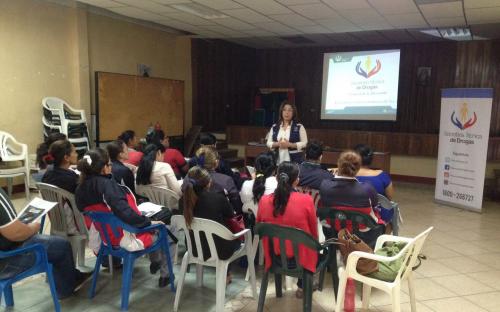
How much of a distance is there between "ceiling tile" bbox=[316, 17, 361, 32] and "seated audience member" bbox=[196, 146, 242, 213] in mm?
4255

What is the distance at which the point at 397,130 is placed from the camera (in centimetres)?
921

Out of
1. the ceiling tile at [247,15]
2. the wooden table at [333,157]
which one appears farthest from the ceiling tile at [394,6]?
the wooden table at [333,157]

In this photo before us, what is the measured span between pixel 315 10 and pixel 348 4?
0.55 metres

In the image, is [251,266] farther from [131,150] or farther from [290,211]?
[131,150]

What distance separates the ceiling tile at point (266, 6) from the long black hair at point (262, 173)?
9.77 ft

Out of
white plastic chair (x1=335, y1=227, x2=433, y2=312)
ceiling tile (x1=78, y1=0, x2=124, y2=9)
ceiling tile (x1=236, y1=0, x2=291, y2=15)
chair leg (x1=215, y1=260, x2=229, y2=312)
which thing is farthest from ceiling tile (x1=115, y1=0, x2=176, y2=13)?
white plastic chair (x1=335, y1=227, x2=433, y2=312)

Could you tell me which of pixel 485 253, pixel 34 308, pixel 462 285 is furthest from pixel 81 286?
pixel 485 253

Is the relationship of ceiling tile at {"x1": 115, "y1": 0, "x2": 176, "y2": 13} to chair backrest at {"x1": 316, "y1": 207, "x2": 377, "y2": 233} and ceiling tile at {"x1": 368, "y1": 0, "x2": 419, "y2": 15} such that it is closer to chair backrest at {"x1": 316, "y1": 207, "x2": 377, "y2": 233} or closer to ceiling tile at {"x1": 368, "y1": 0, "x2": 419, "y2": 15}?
ceiling tile at {"x1": 368, "y1": 0, "x2": 419, "y2": 15}

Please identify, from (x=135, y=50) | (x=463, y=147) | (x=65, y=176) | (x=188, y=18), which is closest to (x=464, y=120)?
(x=463, y=147)

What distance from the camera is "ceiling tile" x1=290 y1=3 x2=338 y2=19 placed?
5.56 metres

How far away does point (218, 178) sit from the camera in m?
3.03

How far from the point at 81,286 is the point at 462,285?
10.1ft

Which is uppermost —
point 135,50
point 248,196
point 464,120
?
point 135,50

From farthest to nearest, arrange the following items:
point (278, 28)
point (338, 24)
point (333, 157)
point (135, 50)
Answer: point (333, 157) < point (135, 50) < point (278, 28) < point (338, 24)
